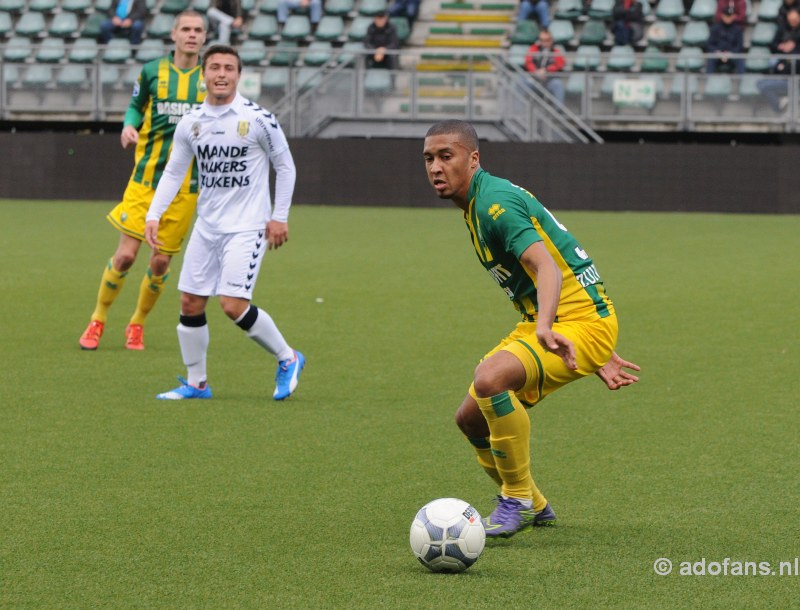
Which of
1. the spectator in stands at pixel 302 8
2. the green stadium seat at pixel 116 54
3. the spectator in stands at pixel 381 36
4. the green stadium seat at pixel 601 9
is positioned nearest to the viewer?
the green stadium seat at pixel 116 54

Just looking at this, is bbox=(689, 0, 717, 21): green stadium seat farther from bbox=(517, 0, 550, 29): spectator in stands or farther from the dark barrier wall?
the dark barrier wall

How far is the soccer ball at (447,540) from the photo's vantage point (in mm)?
4609

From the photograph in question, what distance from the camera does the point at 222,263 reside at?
7.80 meters

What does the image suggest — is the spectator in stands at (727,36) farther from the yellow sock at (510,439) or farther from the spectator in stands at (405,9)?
the yellow sock at (510,439)

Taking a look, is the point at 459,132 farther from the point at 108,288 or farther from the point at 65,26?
the point at 65,26

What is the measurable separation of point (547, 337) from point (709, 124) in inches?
722

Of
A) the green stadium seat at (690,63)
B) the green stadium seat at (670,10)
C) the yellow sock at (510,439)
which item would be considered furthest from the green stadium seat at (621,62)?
the yellow sock at (510,439)

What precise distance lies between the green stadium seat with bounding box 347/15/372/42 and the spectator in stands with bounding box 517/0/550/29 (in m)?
3.00

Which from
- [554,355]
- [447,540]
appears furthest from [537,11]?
[447,540]

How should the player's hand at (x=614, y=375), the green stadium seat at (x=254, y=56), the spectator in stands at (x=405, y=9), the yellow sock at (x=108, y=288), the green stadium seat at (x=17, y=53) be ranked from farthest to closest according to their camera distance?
the spectator in stands at (x=405, y=9) → the green stadium seat at (x=17, y=53) → the green stadium seat at (x=254, y=56) → the yellow sock at (x=108, y=288) → the player's hand at (x=614, y=375)

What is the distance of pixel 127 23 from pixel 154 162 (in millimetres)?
18033

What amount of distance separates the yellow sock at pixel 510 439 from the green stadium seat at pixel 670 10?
863 inches

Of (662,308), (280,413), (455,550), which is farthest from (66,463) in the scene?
(662,308)

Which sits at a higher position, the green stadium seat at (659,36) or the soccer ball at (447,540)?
the green stadium seat at (659,36)
